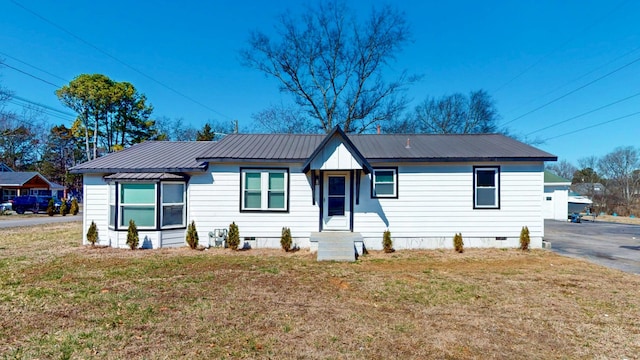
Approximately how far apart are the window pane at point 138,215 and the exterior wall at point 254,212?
59.3 inches

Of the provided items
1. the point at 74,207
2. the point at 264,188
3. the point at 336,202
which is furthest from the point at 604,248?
the point at 74,207

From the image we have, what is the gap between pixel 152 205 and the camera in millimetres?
10281

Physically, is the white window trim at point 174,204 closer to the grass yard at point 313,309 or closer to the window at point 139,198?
the window at point 139,198

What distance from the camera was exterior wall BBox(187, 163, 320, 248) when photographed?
10.6 m

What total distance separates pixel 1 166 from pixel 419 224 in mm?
48825

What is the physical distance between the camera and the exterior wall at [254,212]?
10555 mm

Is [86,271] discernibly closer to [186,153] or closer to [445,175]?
[186,153]

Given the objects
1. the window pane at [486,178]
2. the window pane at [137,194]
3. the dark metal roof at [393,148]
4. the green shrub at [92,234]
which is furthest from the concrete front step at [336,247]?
the green shrub at [92,234]

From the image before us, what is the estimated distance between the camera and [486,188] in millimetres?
10609

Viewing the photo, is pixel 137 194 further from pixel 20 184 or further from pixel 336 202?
pixel 20 184

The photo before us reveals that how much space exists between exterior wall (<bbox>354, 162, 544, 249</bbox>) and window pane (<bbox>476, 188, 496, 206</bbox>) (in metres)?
0.25

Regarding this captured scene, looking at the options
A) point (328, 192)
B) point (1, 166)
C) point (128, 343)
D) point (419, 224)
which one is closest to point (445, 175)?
point (419, 224)

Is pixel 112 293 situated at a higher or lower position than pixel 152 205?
lower

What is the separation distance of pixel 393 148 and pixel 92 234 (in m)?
11.3
